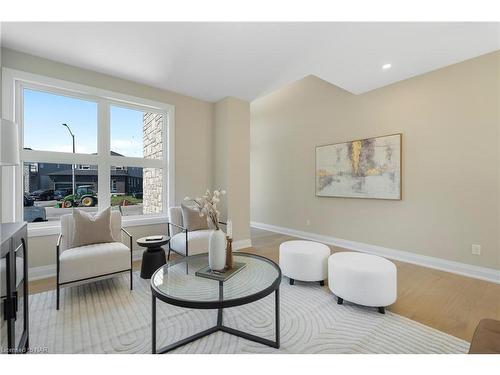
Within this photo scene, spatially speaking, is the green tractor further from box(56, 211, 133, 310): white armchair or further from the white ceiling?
the white ceiling

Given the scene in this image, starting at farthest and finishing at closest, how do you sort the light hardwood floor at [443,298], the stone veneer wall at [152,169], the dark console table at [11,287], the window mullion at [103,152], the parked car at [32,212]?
the stone veneer wall at [152,169], the window mullion at [103,152], the parked car at [32,212], the light hardwood floor at [443,298], the dark console table at [11,287]

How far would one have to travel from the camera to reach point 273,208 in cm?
570

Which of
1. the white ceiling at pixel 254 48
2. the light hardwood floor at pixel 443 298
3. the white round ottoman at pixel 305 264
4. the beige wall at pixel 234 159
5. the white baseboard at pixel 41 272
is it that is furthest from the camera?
the beige wall at pixel 234 159

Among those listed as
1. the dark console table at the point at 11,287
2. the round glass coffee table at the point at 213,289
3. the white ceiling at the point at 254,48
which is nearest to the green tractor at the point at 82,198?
the white ceiling at the point at 254,48

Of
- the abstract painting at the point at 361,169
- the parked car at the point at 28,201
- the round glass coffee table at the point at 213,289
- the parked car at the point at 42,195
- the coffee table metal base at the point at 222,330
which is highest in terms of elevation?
the abstract painting at the point at 361,169

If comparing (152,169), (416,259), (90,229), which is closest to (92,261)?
(90,229)

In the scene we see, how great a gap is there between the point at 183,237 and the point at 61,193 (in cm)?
176

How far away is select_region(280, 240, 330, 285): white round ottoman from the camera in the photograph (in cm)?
258

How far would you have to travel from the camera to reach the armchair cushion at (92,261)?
7.25 ft

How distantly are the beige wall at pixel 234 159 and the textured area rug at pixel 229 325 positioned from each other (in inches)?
79.5

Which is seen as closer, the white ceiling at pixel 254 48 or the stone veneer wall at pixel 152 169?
the white ceiling at pixel 254 48

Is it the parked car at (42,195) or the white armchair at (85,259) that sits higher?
the parked car at (42,195)

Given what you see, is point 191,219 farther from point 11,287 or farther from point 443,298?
point 443,298

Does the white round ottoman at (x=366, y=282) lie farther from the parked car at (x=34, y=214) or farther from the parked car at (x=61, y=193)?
the parked car at (x=34, y=214)
